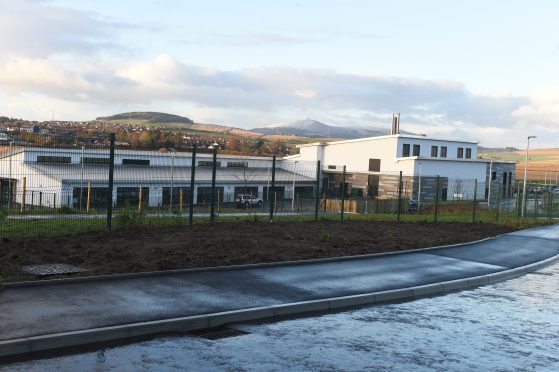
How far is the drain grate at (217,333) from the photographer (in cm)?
747

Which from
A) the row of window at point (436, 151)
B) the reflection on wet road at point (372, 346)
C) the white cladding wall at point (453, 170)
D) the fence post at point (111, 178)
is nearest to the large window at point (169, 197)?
the fence post at point (111, 178)

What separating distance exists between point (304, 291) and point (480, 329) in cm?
301

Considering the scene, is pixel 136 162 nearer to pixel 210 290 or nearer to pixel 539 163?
pixel 210 290

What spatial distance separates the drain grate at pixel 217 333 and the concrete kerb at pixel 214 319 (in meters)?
0.12

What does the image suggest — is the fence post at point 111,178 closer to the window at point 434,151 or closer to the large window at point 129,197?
the large window at point 129,197

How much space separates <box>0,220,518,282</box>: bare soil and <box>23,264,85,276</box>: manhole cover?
7.0 inches

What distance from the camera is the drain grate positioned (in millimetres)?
7475

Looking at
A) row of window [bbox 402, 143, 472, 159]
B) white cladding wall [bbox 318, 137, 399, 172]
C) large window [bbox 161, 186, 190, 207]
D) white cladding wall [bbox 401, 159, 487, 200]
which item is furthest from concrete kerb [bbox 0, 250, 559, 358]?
row of window [bbox 402, 143, 472, 159]

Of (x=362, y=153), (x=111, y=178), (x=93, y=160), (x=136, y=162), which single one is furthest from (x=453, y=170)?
(x=111, y=178)

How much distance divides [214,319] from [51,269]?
3.69m

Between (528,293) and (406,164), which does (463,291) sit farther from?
(406,164)

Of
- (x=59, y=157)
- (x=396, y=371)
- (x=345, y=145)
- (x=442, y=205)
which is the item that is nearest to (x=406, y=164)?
(x=345, y=145)

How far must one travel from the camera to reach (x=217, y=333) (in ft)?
25.0

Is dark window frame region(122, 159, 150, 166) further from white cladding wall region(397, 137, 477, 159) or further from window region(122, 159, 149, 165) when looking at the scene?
white cladding wall region(397, 137, 477, 159)
